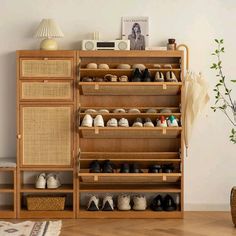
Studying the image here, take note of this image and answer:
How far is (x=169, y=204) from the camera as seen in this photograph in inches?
286

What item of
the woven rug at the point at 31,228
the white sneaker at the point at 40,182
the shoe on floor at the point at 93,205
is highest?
the white sneaker at the point at 40,182

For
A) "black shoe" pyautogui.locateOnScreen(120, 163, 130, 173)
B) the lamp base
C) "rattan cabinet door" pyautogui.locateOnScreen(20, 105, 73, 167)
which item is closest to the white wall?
the lamp base

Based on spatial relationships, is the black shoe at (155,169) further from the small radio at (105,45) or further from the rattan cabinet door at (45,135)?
the small radio at (105,45)

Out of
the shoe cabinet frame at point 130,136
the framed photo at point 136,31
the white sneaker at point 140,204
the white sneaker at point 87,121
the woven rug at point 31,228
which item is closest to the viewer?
the woven rug at point 31,228

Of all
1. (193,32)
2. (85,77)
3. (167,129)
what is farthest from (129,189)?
(193,32)

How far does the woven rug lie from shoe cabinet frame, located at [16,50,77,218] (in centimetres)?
39

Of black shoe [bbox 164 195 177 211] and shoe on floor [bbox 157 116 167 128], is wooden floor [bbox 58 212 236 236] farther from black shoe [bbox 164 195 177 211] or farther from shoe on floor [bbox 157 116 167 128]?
shoe on floor [bbox 157 116 167 128]

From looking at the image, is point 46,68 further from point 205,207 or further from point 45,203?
point 205,207

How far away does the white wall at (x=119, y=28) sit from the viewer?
751 centimetres

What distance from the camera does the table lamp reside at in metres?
7.18

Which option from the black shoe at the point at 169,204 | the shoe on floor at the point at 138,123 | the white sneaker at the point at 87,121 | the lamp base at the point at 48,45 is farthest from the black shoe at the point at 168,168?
the lamp base at the point at 48,45

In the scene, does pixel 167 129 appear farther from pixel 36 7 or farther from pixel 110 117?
pixel 36 7

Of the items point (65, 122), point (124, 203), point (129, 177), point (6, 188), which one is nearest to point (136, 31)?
point (65, 122)

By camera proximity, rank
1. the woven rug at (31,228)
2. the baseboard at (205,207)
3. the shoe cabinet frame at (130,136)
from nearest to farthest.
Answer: the woven rug at (31,228), the shoe cabinet frame at (130,136), the baseboard at (205,207)
